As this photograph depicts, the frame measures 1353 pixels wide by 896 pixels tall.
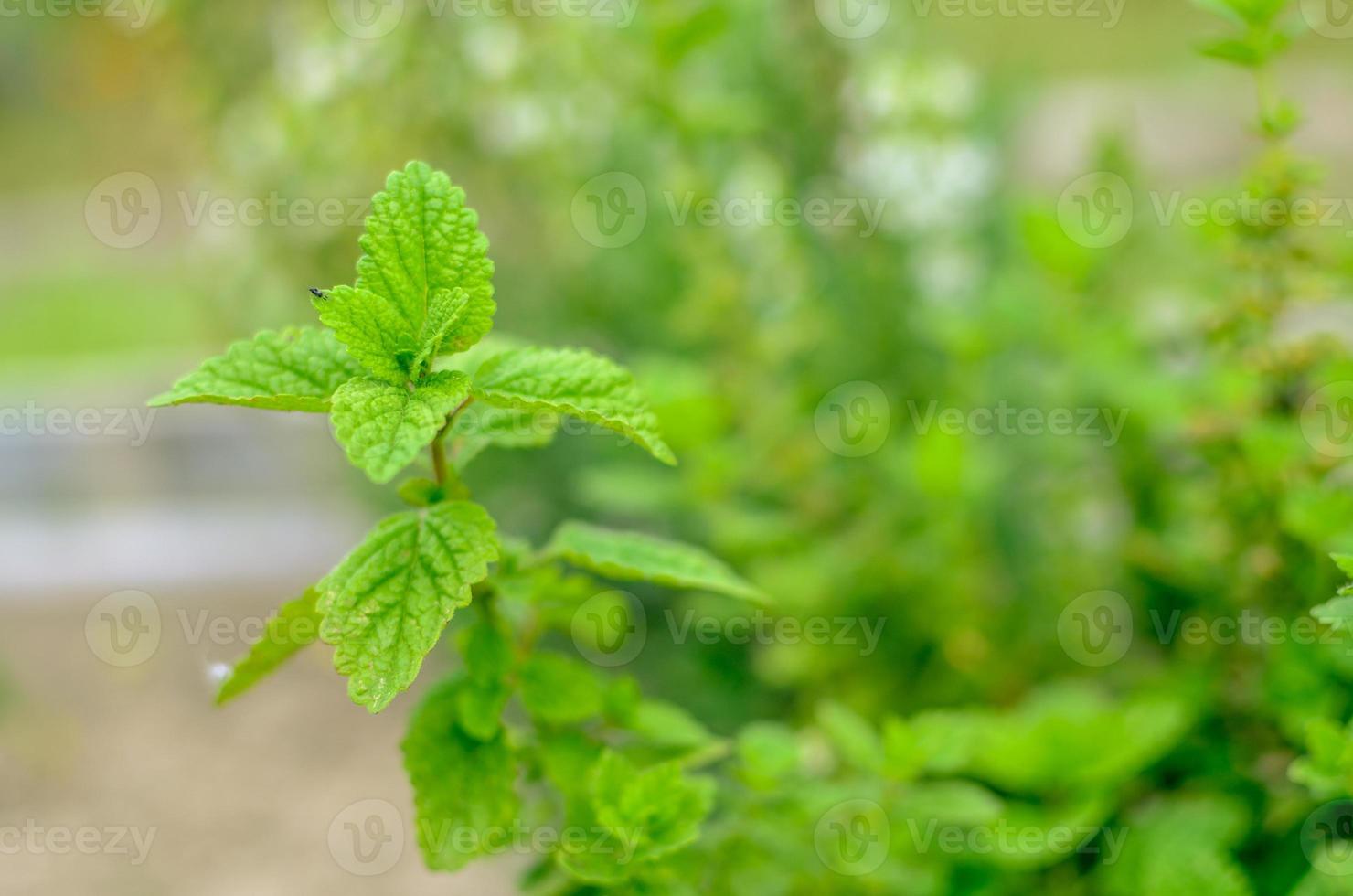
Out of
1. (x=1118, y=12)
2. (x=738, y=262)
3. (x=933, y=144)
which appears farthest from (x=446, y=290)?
(x=1118, y=12)

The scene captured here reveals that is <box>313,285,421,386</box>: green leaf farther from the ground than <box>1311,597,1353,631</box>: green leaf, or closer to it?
farther from the ground

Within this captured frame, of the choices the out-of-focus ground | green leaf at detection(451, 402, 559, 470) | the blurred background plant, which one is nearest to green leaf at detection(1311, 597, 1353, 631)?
the blurred background plant

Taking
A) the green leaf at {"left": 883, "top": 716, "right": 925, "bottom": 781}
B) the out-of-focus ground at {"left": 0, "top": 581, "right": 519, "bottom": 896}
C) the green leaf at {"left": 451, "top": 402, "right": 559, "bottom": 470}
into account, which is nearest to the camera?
the green leaf at {"left": 451, "top": 402, "right": 559, "bottom": 470}

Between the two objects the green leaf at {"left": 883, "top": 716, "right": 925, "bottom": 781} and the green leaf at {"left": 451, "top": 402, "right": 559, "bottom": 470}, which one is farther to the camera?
the green leaf at {"left": 883, "top": 716, "right": 925, "bottom": 781}

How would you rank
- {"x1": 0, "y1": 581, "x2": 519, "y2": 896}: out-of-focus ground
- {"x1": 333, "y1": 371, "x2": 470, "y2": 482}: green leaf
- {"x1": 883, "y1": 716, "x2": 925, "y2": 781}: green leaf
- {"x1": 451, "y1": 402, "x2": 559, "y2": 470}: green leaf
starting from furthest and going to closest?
{"x1": 0, "y1": 581, "x2": 519, "y2": 896}: out-of-focus ground < {"x1": 883, "y1": 716, "x2": 925, "y2": 781}: green leaf < {"x1": 451, "y1": 402, "x2": 559, "y2": 470}: green leaf < {"x1": 333, "y1": 371, "x2": 470, "y2": 482}: green leaf

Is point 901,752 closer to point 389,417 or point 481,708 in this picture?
point 481,708

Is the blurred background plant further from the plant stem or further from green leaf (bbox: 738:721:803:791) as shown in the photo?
the plant stem
